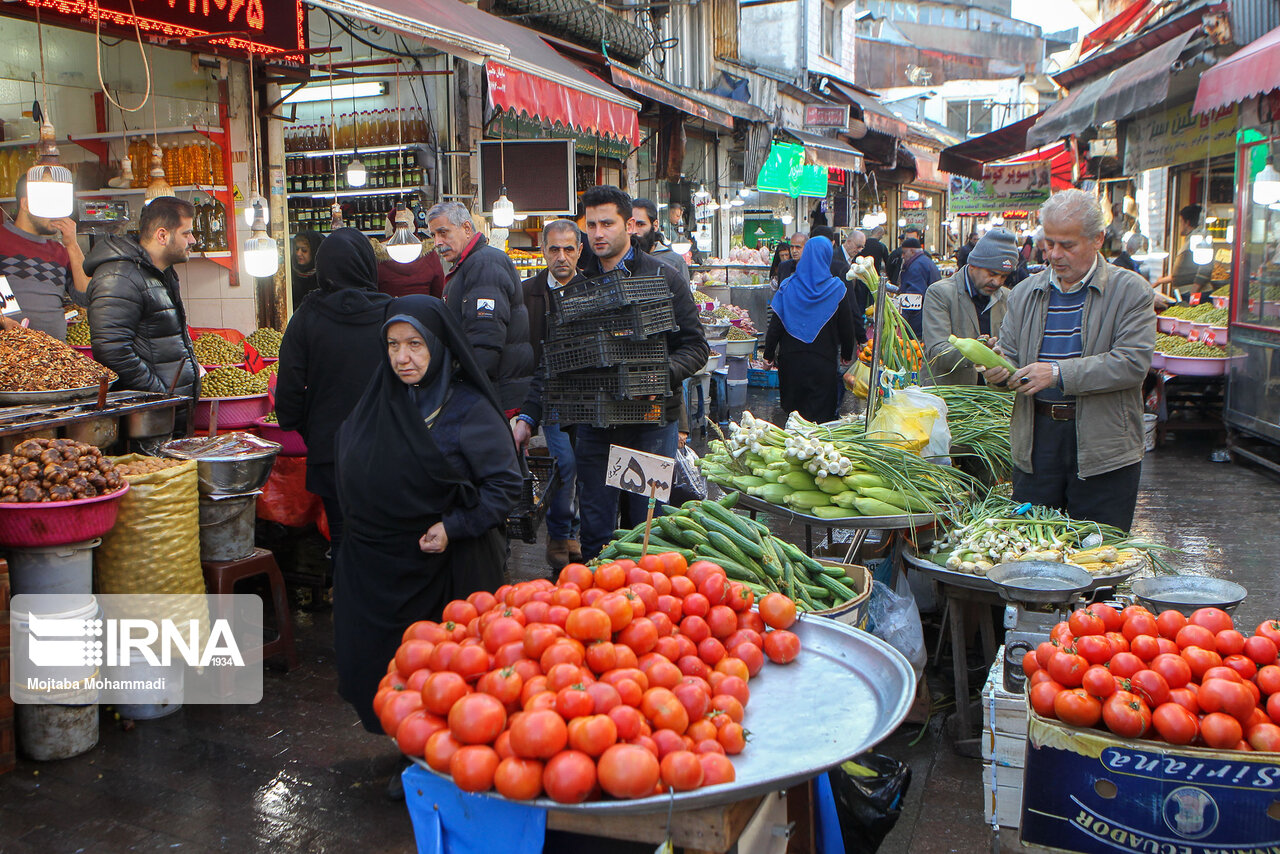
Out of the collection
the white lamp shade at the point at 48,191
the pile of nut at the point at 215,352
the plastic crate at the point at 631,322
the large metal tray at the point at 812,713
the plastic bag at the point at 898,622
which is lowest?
the plastic bag at the point at 898,622

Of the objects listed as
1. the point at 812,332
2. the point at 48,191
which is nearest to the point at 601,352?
the point at 48,191

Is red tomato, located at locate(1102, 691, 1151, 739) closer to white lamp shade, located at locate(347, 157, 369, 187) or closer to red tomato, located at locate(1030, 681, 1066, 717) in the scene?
red tomato, located at locate(1030, 681, 1066, 717)

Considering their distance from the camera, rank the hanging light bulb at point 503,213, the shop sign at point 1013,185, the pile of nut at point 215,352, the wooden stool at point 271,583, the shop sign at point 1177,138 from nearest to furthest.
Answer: the wooden stool at point 271,583
the pile of nut at point 215,352
the hanging light bulb at point 503,213
the shop sign at point 1177,138
the shop sign at point 1013,185

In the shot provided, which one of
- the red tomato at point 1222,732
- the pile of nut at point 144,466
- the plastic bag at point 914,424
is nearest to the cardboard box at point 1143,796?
the red tomato at point 1222,732

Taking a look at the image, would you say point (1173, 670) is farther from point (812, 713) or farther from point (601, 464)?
point (601, 464)

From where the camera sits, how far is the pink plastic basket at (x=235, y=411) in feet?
18.5

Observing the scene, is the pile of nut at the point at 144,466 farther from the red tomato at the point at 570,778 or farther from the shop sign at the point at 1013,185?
the shop sign at the point at 1013,185

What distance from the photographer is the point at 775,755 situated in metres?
2.28

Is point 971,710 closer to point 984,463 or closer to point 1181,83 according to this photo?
point 984,463

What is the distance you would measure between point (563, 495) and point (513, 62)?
393cm

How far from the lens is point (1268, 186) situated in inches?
356

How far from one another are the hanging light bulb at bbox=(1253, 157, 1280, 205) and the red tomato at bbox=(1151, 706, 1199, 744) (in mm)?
8288

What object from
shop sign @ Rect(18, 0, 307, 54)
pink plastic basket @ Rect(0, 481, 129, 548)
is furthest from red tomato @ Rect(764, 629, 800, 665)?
shop sign @ Rect(18, 0, 307, 54)

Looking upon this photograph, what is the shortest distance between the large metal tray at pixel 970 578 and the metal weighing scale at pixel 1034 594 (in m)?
0.06
